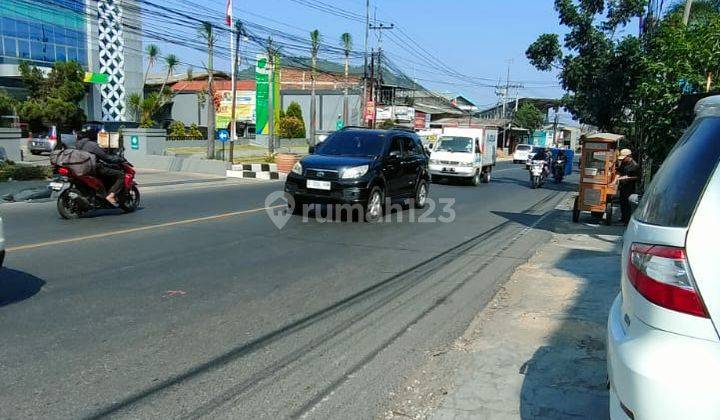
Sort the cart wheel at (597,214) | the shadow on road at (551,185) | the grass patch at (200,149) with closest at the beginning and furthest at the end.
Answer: the cart wheel at (597,214)
the shadow on road at (551,185)
the grass patch at (200,149)

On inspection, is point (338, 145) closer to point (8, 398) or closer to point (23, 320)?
point (23, 320)

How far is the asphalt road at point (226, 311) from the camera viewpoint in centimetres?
379

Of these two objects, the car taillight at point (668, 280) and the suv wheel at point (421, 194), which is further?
the suv wheel at point (421, 194)

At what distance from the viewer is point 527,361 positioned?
4.52 m

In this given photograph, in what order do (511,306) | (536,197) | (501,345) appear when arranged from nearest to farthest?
(501,345) < (511,306) < (536,197)

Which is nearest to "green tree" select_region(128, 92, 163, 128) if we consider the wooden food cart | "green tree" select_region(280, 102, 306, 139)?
"green tree" select_region(280, 102, 306, 139)

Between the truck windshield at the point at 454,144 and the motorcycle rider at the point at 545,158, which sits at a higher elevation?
the truck windshield at the point at 454,144

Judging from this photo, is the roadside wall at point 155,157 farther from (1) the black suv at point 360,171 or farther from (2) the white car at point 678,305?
(2) the white car at point 678,305

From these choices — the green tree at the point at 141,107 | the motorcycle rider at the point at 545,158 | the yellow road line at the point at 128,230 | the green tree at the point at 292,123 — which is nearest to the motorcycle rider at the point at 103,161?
the yellow road line at the point at 128,230

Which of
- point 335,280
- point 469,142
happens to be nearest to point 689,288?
point 335,280

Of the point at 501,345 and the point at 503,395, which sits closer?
the point at 503,395

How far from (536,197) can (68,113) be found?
99.5 ft

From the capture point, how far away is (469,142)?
2341 centimetres

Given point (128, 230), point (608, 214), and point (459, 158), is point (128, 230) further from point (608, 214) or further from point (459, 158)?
point (459, 158)
